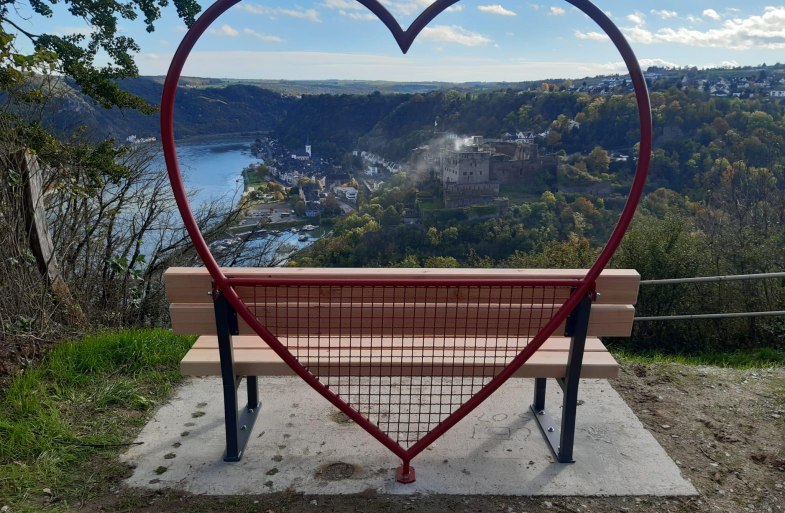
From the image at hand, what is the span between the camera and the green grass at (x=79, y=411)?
105 inches

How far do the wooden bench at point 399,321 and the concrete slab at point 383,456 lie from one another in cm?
19

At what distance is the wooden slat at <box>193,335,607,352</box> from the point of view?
278cm

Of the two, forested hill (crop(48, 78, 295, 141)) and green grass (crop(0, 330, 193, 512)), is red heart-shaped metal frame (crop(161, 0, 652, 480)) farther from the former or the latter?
forested hill (crop(48, 78, 295, 141))

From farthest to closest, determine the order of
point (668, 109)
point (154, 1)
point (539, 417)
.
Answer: point (668, 109)
point (154, 1)
point (539, 417)

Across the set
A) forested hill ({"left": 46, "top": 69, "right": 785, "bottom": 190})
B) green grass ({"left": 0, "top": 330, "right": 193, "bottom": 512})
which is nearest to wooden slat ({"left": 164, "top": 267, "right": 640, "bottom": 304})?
green grass ({"left": 0, "top": 330, "right": 193, "bottom": 512})

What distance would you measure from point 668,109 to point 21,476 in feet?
72.1

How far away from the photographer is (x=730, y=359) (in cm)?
512

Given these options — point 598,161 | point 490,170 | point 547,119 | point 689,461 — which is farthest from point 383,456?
point 547,119

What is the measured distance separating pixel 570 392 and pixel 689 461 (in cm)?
74

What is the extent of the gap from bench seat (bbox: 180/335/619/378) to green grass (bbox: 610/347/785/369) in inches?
64.8

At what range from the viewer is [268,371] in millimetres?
2762

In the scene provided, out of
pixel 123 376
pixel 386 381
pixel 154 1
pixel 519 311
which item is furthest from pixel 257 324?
pixel 154 1

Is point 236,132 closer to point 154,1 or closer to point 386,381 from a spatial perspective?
point 154,1

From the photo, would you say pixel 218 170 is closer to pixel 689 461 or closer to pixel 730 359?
pixel 730 359
